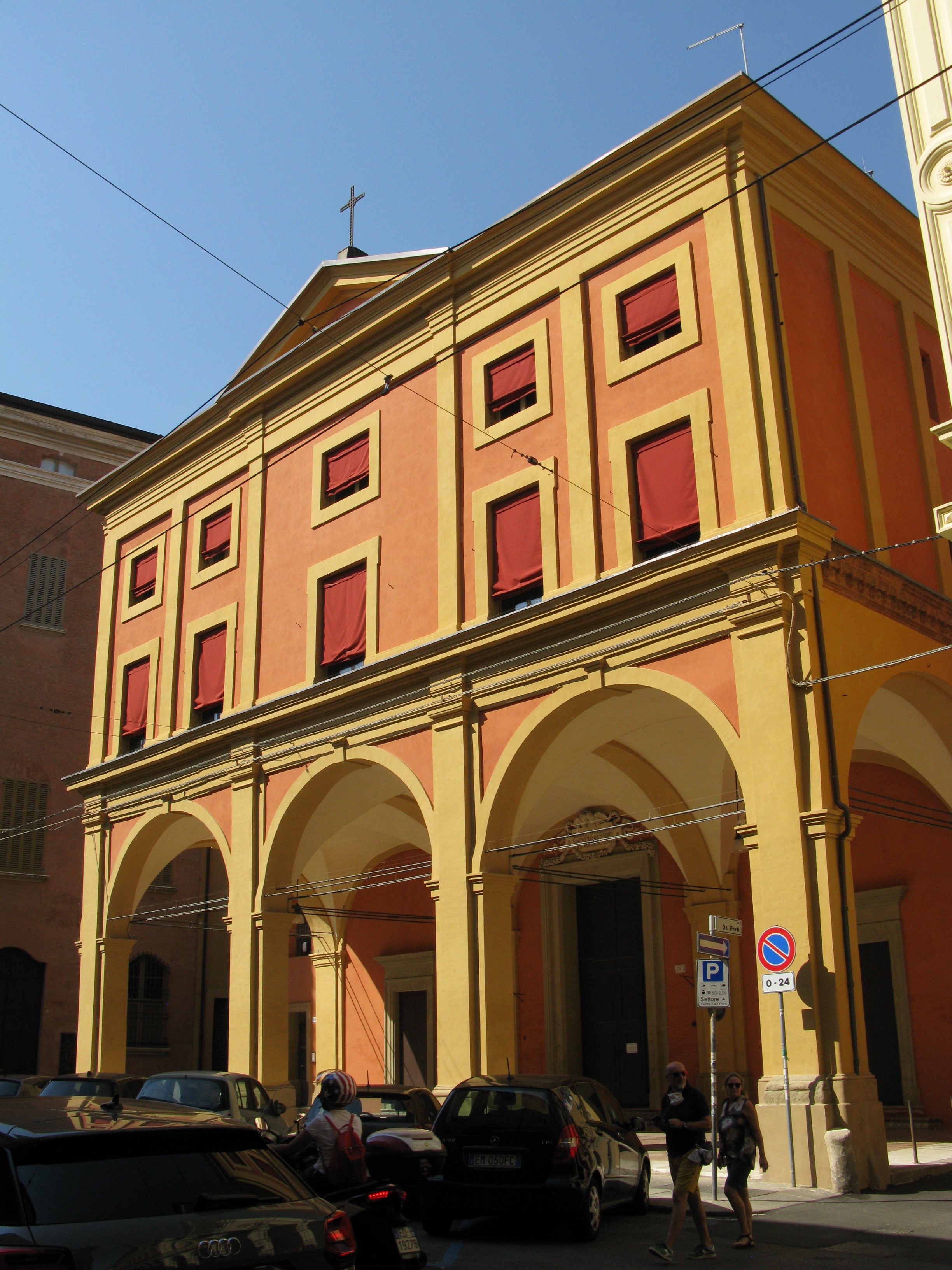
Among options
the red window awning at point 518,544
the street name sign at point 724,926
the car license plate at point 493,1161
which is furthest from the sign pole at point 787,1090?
the red window awning at point 518,544

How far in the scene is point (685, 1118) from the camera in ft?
32.9

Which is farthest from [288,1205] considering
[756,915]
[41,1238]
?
[756,915]

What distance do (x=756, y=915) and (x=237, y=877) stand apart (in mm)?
Answer: 11101

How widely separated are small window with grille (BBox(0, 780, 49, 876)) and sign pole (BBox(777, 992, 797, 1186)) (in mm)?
21920

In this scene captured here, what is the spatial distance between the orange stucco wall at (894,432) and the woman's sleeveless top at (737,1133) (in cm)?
900

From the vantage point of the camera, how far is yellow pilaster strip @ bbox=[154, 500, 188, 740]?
83.1 feet

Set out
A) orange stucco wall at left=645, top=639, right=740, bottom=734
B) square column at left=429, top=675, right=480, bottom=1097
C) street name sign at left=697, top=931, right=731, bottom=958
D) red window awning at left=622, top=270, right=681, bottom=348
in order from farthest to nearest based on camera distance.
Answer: red window awning at left=622, top=270, right=681, bottom=348 → square column at left=429, top=675, right=480, bottom=1097 → orange stucco wall at left=645, top=639, right=740, bottom=734 → street name sign at left=697, top=931, right=731, bottom=958

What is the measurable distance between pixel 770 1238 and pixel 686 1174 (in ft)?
4.26

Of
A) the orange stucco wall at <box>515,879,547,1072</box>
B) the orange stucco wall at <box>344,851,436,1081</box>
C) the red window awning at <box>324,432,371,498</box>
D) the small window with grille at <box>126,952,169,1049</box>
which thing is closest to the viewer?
the red window awning at <box>324,432,371,498</box>

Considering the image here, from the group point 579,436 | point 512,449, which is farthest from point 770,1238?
point 512,449

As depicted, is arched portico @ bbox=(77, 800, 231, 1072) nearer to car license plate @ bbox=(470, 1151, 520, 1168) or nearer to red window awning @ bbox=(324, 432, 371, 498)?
red window awning @ bbox=(324, 432, 371, 498)

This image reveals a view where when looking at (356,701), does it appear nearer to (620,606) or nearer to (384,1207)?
(620,606)

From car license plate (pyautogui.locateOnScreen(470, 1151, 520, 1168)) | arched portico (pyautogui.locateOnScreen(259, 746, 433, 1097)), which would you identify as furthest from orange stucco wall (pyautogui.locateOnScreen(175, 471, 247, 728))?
car license plate (pyautogui.locateOnScreen(470, 1151, 520, 1168))

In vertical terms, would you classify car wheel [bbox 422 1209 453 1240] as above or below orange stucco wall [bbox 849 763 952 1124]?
below
